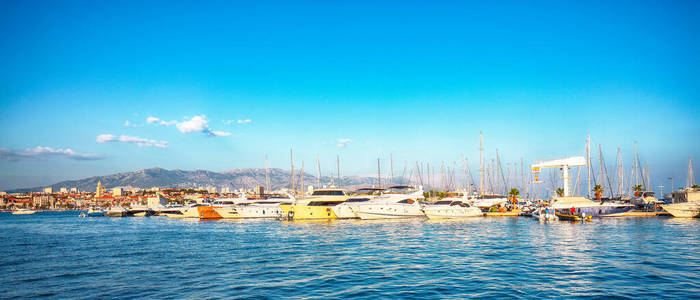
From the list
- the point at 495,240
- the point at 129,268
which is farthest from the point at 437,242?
the point at 129,268

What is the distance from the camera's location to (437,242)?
2969 centimetres

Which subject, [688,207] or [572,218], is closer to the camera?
[572,218]

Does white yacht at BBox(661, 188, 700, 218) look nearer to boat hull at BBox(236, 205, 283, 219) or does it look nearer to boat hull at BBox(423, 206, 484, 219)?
boat hull at BBox(423, 206, 484, 219)

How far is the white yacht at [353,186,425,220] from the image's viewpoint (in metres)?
52.6

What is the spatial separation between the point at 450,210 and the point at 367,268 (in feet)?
118

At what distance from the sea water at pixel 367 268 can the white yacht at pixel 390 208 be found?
65.5 ft

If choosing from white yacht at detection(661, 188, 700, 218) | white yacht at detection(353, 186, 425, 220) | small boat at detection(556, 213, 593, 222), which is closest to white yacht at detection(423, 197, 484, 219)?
white yacht at detection(353, 186, 425, 220)

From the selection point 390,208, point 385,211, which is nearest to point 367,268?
point 385,211

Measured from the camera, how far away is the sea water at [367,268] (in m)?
15.3

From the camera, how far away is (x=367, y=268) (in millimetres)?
19844

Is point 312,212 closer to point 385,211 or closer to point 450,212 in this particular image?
point 385,211

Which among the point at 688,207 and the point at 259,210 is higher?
the point at 259,210

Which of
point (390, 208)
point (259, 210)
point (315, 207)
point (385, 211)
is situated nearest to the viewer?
point (385, 211)

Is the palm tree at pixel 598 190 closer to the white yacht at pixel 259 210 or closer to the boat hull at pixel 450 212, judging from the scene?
the boat hull at pixel 450 212
